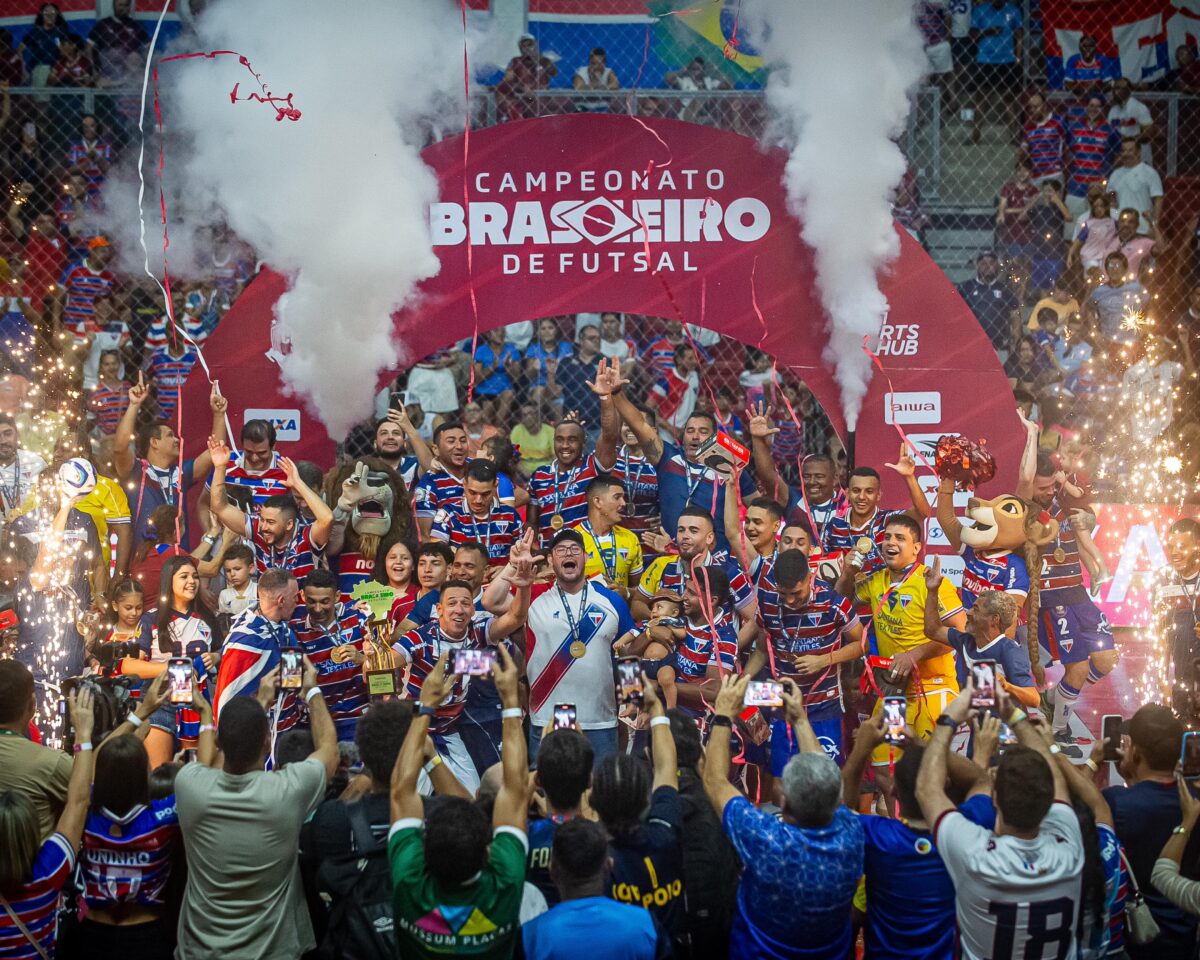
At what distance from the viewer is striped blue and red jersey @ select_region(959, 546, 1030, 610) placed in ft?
22.1

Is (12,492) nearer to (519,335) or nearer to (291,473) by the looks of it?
(291,473)

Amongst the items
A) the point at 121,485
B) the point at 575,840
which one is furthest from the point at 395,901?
the point at 121,485

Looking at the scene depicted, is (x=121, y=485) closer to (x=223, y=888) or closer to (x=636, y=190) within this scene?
(x=636, y=190)

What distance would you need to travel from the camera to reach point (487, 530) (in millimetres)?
6750

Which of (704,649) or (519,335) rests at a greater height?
(519,335)

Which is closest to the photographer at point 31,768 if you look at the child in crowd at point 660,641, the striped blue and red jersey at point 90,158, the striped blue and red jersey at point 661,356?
the child in crowd at point 660,641

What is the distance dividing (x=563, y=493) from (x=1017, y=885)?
12.7 feet

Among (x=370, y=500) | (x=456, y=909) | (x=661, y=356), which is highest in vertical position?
(x=661, y=356)

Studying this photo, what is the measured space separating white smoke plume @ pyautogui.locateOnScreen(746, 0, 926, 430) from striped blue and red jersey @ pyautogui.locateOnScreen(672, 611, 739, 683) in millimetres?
1864

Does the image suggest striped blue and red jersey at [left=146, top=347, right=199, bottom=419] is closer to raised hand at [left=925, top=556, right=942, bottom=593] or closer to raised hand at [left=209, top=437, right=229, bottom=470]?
raised hand at [left=209, top=437, right=229, bottom=470]

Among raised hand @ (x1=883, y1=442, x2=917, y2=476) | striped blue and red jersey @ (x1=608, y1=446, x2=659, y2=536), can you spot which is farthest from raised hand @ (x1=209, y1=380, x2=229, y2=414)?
raised hand @ (x1=883, y1=442, x2=917, y2=476)

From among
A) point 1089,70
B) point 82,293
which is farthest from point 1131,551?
point 82,293

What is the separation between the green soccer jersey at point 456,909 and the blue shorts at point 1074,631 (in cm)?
448

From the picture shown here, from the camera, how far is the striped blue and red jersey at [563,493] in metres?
6.92
